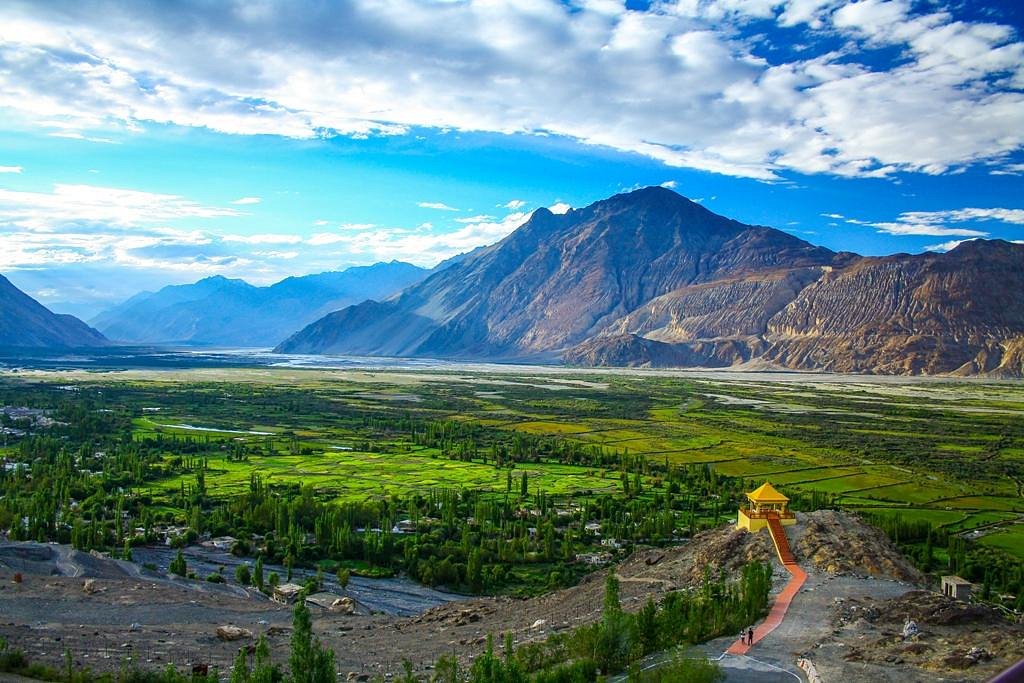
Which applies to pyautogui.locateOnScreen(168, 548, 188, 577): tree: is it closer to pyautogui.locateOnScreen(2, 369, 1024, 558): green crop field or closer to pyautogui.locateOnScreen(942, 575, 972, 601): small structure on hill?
pyautogui.locateOnScreen(2, 369, 1024, 558): green crop field

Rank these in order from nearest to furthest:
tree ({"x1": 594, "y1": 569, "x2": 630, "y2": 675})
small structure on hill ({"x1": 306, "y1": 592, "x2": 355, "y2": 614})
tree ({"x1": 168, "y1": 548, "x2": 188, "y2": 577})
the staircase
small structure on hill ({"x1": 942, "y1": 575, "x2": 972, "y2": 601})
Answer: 1. tree ({"x1": 594, "y1": 569, "x2": 630, "y2": 675})
2. small structure on hill ({"x1": 942, "y1": 575, "x2": 972, "y2": 601})
3. the staircase
4. small structure on hill ({"x1": 306, "y1": 592, "x2": 355, "y2": 614})
5. tree ({"x1": 168, "y1": 548, "x2": 188, "y2": 577})

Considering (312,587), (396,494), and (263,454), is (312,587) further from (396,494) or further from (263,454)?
(263,454)

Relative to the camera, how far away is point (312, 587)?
39094 mm

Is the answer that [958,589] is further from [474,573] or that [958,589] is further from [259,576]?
[259,576]

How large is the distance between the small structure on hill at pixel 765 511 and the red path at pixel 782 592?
0.43m

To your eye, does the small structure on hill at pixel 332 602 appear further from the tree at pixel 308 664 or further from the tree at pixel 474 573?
the tree at pixel 308 664

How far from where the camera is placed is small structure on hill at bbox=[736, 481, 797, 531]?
39062mm

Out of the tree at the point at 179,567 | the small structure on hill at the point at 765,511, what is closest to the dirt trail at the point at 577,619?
the small structure on hill at the point at 765,511

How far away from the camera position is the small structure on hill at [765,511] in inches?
1538

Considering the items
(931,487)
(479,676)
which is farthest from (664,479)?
(479,676)

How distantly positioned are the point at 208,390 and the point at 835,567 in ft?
429

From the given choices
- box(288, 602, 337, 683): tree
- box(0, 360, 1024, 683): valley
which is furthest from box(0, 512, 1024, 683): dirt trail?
box(288, 602, 337, 683): tree

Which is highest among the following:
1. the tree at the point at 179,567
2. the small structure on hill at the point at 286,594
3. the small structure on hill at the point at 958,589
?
the small structure on hill at the point at 958,589

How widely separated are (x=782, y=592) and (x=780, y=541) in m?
5.51
